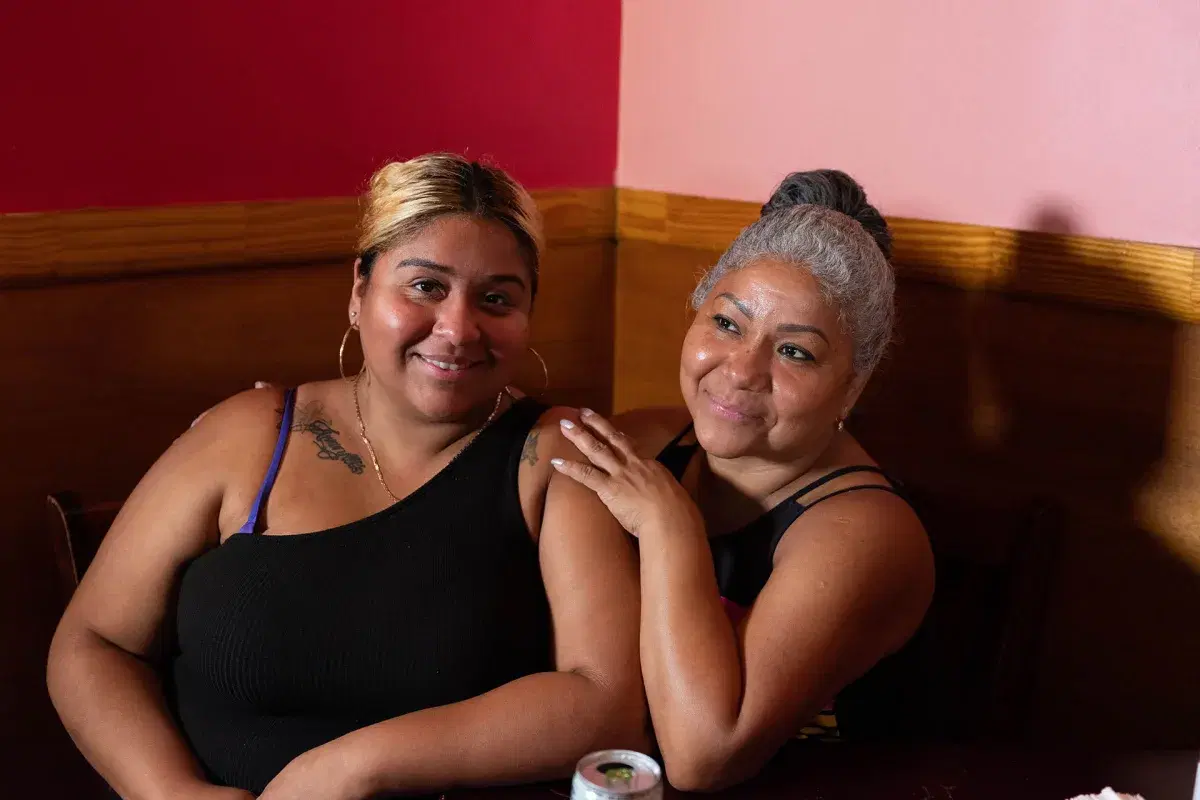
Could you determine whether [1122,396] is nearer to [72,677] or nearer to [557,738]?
[557,738]

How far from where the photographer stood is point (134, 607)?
5.54ft

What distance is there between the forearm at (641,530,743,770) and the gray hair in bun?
0.38 meters

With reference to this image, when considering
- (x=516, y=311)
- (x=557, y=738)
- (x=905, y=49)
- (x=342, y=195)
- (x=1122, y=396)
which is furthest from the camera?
(x=342, y=195)

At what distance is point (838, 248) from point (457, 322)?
534 millimetres

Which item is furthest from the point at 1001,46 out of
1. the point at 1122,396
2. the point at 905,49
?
the point at 1122,396

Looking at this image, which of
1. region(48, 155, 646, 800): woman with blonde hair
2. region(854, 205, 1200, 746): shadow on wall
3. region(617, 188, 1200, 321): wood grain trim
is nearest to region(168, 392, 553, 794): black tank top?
region(48, 155, 646, 800): woman with blonde hair

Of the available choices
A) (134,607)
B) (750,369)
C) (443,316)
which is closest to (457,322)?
(443,316)

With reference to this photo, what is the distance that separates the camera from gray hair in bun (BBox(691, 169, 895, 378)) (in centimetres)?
161

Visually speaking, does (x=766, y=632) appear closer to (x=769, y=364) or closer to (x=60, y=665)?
(x=769, y=364)

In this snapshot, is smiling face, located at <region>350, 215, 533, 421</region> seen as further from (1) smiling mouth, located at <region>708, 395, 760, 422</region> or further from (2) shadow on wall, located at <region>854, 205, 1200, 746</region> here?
(2) shadow on wall, located at <region>854, 205, 1200, 746</region>

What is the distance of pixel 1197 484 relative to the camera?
1801 mm

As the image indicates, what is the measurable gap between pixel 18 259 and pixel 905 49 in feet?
5.12

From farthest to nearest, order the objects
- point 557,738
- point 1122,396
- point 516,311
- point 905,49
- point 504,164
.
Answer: point 504,164 < point 905,49 < point 1122,396 < point 516,311 < point 557,738

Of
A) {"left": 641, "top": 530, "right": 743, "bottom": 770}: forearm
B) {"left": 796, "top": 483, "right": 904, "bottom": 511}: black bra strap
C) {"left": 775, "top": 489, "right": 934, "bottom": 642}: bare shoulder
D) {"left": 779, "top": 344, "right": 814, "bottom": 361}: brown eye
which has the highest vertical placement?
{"left": 779, "top": 344, "right": 814, "bottom": 361}: brown eye
